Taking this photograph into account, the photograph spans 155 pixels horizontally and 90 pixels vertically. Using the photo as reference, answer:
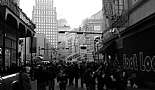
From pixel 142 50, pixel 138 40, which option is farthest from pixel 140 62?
pixel 138 40

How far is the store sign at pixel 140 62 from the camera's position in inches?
664

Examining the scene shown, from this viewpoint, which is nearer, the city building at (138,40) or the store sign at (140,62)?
the city building at (138,40)

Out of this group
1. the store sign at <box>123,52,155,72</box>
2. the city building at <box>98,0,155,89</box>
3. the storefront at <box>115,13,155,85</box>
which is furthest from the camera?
the store sign at <box>123,52,155,72</box>

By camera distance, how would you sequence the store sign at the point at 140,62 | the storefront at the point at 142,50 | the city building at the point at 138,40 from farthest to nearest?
the store sign at the point at 140,62, the city building at the point at 138,40, the storefront at the point at 142,50

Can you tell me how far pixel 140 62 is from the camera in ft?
62.3

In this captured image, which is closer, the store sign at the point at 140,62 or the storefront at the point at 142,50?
the storefront at the point at 142,50

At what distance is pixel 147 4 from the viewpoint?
16.8 metres

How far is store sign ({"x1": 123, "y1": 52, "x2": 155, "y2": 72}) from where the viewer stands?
16859mm

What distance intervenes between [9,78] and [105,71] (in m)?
4.46

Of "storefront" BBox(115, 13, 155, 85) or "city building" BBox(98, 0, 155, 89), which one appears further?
"city building" BBox(98, 0, 155, 89)

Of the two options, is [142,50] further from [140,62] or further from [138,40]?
[138,40]

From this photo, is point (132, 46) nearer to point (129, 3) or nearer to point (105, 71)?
point (129, 3)

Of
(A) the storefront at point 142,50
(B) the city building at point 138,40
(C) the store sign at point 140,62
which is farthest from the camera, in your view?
(C) the store sign at point 140,62

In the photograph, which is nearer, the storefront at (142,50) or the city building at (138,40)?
the storefront at (142,50)
